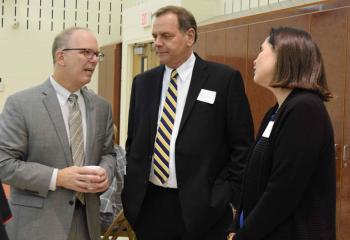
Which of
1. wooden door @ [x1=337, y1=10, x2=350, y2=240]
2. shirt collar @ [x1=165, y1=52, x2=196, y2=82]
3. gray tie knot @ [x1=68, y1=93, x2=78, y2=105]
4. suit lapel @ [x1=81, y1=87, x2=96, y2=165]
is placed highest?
shirt collar @ [x1=165, y1=52, x2=196, y2=82]

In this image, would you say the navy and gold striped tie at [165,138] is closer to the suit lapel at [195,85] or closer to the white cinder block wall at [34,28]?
the suit lapel at [195,85]

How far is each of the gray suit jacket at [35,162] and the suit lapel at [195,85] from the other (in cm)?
61

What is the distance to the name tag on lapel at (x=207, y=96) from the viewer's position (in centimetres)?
244

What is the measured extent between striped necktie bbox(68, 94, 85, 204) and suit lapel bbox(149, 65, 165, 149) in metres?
0.37

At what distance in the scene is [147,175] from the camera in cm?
246

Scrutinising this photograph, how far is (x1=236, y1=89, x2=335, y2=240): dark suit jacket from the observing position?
176 centimetres

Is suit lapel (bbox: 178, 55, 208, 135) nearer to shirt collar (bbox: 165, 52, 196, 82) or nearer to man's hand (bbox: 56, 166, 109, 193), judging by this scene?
shirt collar (bbox: 165, 52, 196, 82)

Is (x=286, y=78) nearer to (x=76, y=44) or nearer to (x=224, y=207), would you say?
(x=224, y=207)

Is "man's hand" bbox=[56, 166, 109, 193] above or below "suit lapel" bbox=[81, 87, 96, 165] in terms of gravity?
below

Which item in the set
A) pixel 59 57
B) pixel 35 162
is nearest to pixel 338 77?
pixel 59 57

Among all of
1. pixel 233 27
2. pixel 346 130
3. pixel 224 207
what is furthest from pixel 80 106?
pixel 233 27

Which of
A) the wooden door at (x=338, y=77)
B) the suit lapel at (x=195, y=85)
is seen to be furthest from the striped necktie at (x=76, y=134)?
the wooden door at (x=338, y=77)

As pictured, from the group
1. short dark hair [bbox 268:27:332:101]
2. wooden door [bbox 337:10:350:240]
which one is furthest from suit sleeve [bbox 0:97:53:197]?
wooden door [bbox 337:10:350:240]

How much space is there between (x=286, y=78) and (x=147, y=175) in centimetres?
94
